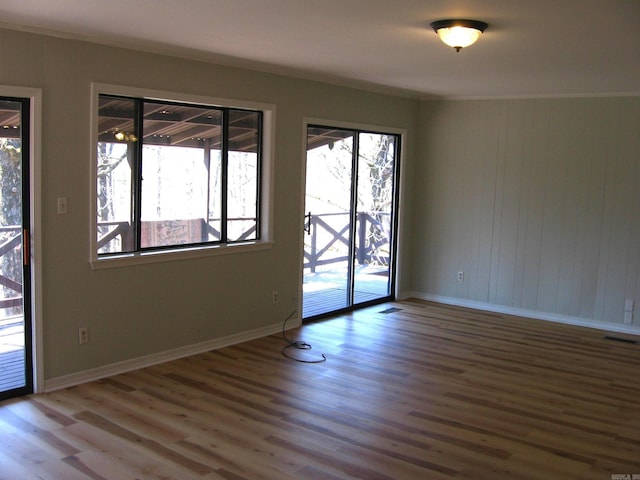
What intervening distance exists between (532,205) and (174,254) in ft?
12.9

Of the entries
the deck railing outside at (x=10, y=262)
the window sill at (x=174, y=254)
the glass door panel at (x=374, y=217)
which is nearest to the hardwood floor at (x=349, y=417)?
the deck railing outside at (x=10, y=262)

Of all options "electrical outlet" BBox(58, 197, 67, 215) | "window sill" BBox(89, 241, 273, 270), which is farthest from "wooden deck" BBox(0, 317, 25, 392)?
"electrical outlet" BBox(58, 197, 67, 215)

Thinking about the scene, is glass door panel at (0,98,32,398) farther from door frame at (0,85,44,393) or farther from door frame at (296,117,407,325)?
door frame at (296,117,407,325)

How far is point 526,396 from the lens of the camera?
14.8 ft

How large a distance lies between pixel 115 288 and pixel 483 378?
9.30ft

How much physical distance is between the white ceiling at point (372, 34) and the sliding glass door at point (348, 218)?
103cm

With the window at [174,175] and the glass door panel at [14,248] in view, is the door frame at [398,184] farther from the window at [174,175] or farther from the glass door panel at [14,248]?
the glass door panel at [14,248]

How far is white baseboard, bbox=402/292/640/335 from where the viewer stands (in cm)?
649

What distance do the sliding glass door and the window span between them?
2.66 ft

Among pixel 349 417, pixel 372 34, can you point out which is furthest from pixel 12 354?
pixel 372 34

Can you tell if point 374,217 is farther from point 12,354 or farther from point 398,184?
point 12,354

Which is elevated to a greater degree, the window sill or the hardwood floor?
the window sill

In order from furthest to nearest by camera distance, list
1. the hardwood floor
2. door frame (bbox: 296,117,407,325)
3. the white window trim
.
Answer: door frame (bbox: 296,117,407,325) < the white window trim < the hardwood floor

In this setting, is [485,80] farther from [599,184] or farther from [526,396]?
[526,396]
